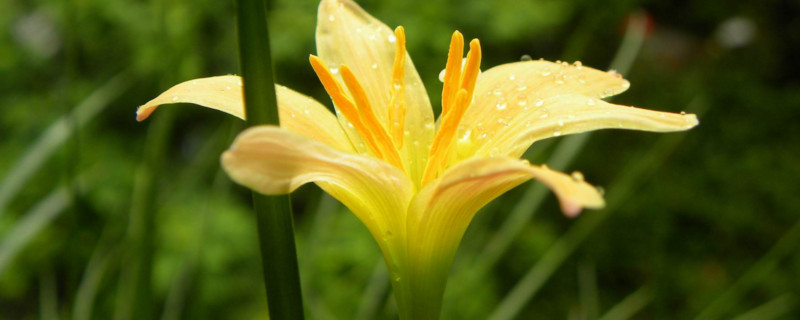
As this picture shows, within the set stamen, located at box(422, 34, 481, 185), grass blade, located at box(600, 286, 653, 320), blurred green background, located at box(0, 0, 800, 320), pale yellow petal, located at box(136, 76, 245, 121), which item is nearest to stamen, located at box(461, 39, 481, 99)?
stamen, located at box(422, 34, 481, 185)

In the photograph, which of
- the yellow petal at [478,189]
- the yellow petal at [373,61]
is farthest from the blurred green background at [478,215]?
the yellow petal at [478,189]

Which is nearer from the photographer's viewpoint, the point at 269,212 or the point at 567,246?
the point at 269,212

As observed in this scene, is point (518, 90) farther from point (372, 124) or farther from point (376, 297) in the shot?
point (376, 297)

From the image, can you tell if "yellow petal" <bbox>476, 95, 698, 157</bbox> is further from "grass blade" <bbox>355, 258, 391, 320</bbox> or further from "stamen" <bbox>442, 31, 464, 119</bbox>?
"grass blade" <bbox>355, 258, 391, 320</bbox>

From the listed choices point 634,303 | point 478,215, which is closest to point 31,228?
point 478,215

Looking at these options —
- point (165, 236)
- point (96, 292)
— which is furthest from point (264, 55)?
point (165, 236)

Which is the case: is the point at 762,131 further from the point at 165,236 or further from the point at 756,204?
the point at 165,236
